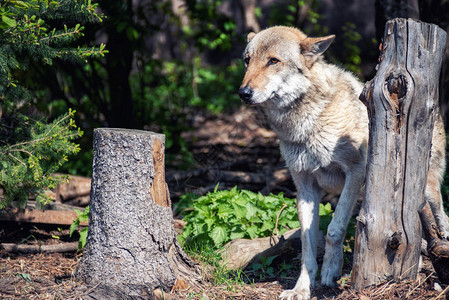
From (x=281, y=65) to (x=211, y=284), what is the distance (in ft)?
7.03

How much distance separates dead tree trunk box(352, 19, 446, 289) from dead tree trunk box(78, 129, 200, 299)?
5.44 ft

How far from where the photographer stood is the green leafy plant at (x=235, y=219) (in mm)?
4734

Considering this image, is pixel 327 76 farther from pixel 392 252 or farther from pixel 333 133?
pixel 392 252

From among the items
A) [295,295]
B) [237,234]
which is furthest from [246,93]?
[295,295]

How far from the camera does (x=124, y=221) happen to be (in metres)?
3.57

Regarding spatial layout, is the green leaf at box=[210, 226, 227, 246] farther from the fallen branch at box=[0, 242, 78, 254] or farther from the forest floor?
the fallen branch at box=[0, 242, 78, 254]

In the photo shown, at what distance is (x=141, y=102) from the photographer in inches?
311

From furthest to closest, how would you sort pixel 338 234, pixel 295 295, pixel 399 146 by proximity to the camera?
pixel 338 234 < pixel 295 295 < pixel 399 146

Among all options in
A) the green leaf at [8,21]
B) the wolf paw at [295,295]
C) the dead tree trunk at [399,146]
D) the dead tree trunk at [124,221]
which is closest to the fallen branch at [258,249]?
the wolf paw at [295,295]

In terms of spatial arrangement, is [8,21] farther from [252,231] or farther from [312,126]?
[252,231]

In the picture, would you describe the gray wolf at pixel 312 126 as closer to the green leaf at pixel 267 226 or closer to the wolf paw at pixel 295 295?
the wolf paw at pixel 295 295

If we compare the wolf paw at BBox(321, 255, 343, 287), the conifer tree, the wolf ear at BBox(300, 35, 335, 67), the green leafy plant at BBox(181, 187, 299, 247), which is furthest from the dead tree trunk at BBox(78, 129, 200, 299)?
the wolf ear at BBox(300, 35, 335, 67)

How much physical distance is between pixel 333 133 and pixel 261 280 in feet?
5.13

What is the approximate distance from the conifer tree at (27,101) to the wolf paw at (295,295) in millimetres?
2285
